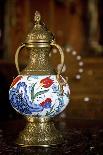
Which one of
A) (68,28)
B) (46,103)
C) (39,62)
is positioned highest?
(68,28)

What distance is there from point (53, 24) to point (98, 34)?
0.59 meters

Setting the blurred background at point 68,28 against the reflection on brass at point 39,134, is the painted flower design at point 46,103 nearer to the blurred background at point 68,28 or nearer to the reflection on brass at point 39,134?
the reflection on brass at point 39,134

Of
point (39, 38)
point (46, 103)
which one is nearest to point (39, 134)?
point (46, 103)

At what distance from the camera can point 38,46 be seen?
4.32 ft

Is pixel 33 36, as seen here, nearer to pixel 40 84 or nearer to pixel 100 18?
pixel 40 84

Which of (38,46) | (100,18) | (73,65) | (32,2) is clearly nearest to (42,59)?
(38,46)

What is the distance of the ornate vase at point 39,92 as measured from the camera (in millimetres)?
1275

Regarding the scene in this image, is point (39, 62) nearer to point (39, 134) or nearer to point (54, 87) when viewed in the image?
point (54, 87)

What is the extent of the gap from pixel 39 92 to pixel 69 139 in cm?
20

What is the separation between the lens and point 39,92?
4.15ft

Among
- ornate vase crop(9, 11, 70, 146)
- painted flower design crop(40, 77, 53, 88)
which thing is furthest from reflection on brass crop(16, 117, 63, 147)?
painted flower design crop(40, 77, 53, 88)

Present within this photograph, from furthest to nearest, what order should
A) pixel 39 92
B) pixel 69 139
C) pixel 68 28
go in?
pixel 68 28 < pixel 69 139 < pixel 39 92

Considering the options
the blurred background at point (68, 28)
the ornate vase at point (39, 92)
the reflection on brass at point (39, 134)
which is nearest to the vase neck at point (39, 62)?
the ornate vase at point (39, 92)

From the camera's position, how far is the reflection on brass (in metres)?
1.31
